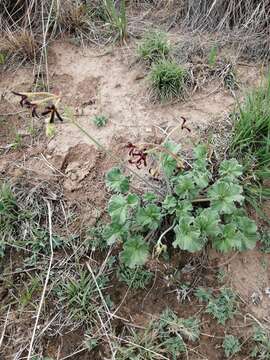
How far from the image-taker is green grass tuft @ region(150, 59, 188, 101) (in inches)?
97.9

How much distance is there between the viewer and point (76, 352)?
1.90 metres

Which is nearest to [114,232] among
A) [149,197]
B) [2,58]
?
[149,197]

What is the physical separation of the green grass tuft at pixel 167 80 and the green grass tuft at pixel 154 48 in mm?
112

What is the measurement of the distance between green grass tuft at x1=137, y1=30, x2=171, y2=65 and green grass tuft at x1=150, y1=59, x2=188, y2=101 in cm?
11

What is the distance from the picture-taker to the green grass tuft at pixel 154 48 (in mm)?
2635

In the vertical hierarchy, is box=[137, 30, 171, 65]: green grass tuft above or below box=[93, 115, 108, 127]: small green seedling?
above

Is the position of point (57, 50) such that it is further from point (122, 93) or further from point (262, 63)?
point (262, 63)

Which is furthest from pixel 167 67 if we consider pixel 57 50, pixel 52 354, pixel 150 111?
pixel 52 354

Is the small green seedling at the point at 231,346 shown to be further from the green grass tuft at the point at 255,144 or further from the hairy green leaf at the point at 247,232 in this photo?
the green grass tuft at the point at 255,144

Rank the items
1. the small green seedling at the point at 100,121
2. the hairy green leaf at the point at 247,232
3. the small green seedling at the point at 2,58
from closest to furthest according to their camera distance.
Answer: the hairy green leaf at the point at 247,232
the small green seedling at the point at 100,121
the small green seedling at the point at 2,58

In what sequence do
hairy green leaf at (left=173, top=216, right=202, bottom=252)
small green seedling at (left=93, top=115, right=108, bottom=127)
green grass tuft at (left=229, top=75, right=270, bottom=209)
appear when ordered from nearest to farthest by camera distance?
hairy green leaf at (left=173, top=216, right=202, bottom=252), green grass tuft at (left=229, top=75, right=270, bottom=209), small green seedling at (left=93, top=115, right=108, bottom=127)

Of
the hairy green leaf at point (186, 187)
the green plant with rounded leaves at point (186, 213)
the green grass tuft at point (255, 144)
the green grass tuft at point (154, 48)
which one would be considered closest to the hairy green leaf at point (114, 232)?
the green plant with rounded leaves at point (186, 213)

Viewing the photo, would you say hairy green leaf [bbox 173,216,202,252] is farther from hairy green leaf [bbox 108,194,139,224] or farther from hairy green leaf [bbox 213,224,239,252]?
hairy green leaf [bbox 108,194,139,224]

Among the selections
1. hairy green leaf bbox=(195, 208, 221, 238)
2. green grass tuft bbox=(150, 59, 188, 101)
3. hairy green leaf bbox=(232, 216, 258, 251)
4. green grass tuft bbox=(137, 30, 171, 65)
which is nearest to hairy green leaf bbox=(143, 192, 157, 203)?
hairy green leaf bbox=(195, 208, 221, 238)
